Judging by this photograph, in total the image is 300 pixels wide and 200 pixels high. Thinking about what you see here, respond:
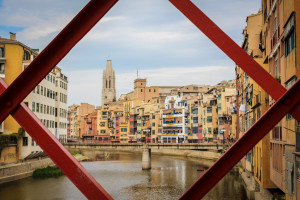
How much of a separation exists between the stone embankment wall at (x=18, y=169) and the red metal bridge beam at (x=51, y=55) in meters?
34.0

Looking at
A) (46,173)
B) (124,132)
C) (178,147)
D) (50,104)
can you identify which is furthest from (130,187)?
(124,132)

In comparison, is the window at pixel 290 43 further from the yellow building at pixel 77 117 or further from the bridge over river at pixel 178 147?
the yellow building at pixel 77 117

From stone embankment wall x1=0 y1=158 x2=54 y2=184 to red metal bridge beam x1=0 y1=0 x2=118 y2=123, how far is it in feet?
111

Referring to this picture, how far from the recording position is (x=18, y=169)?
3794 cm

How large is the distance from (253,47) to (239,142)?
32495mm

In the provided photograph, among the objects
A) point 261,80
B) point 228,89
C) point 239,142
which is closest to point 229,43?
point 261,80

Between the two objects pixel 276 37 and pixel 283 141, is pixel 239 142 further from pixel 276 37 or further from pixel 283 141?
pixel 276 37

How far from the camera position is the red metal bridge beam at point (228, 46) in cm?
244

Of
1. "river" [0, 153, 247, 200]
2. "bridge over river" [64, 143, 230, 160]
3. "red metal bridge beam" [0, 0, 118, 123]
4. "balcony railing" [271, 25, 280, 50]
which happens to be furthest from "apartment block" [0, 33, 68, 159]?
"red metal bridge beam" [0, 0, 118, 123]

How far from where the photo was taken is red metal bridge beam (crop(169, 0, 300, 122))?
244 centimetres

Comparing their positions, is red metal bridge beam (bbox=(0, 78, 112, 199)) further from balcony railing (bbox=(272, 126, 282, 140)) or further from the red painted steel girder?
balcony railing (bbox=(272, 126, 282, 140))

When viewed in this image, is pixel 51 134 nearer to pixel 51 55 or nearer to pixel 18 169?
pixel 51 55

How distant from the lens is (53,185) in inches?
1452

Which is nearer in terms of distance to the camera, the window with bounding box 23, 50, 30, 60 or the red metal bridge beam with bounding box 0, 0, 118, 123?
the red metal bridge beam with bounding box 0, 0, 118, 123
